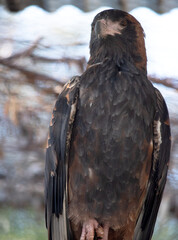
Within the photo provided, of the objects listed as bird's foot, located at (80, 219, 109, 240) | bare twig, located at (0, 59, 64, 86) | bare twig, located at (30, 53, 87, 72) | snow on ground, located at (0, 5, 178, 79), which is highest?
snow on ground, located at (0, 5, 178, 79)

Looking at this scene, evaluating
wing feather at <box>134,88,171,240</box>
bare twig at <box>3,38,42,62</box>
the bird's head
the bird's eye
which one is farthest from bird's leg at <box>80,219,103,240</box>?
bare twig at <box>3,38,42,62</box>

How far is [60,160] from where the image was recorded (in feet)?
8.41

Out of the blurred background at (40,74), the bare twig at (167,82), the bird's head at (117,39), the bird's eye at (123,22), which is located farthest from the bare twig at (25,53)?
the bird's eye at (123,22)

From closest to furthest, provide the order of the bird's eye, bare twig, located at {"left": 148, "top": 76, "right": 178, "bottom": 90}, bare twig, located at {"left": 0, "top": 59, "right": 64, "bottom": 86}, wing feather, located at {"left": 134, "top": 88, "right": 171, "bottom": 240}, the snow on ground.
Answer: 1. wing feather, located at {"left": 134, "top": 88, "right": 171, "bottom": 240}
2. the bird's eye
3. the snow on ground
4. bare twig, located at {"left": 148, "top": 76, "right": 178, "bottom": 90}
5. bare twig, located at {"left": 0, "top": 59, "right": 64, "bottom": 86}

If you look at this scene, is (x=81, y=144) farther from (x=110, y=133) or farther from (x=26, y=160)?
(x=26, y=160)

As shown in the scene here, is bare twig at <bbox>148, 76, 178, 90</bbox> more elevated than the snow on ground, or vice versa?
the snow on ground

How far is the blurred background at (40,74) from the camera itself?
385 centimetres

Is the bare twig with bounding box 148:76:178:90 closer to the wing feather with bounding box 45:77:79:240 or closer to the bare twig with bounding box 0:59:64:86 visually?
the bare twig with bounding box 0:59:64:86

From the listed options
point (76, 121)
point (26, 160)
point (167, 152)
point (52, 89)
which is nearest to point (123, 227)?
point (167, 152)

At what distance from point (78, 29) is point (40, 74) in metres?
0.59

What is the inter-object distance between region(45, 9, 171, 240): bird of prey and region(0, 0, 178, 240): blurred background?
123cm

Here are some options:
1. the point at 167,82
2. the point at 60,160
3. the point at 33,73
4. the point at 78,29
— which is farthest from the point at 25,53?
the point at 60,160

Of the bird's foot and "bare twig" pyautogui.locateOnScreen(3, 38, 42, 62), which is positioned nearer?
the bird's foot

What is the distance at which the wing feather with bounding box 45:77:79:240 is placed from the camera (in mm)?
2514
